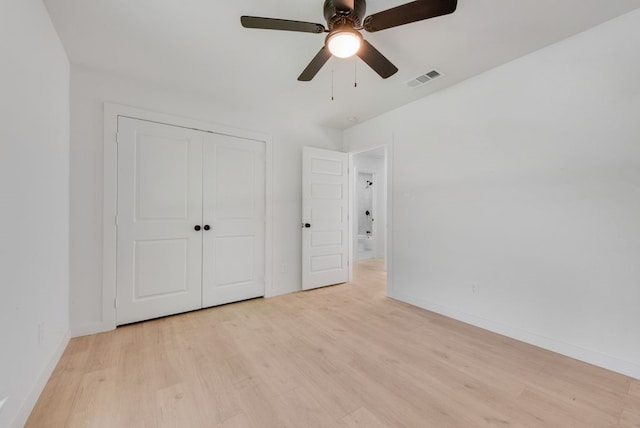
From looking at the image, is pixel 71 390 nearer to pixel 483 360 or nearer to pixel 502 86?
pixel 483 360

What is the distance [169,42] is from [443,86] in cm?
270

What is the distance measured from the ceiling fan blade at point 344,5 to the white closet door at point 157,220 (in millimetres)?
2177

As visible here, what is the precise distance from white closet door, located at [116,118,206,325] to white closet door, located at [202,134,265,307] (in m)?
0.11

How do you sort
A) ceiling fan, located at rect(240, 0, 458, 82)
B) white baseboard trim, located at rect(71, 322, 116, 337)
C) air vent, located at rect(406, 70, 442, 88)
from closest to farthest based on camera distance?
ceiling fan, located at rect(240, 0, 458, 82)
white baseboard trim, located at rect(71, 322, 116, 337)
air vent, located at rect(406, 70, 442, 88)

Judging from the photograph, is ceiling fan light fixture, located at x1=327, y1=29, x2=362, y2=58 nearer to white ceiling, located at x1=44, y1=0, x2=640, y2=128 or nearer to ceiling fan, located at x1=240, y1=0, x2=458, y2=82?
ceiling fan, located at x1=240, y1=0, x2=458, y2=82

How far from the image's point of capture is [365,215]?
669cm

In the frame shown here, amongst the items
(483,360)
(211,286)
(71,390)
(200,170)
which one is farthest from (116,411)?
(483,360)

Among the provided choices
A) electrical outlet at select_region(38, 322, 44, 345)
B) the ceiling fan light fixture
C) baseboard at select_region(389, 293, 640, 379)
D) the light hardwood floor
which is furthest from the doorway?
electrical outlet at select_region(38, 322, 44, 345)

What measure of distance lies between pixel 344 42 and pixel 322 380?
2.21 m

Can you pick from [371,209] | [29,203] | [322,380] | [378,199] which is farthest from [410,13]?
[371,209]

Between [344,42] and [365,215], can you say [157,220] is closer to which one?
[344,42]

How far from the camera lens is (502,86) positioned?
2.46 metres

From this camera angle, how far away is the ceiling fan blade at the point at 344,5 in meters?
1.45

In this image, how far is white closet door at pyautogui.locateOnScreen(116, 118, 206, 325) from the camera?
2.62 m
